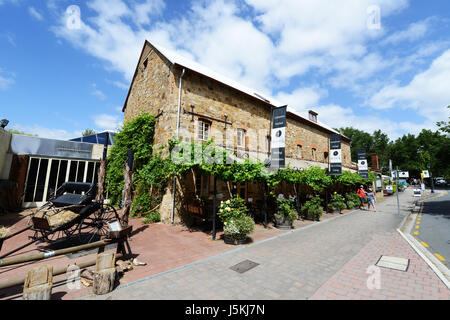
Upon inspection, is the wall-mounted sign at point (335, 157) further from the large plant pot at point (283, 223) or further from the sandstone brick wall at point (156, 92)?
the sandstone brick wall at point (156, 92)

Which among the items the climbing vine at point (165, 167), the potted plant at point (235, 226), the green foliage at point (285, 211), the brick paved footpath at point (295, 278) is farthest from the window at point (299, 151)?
the potted plant at point (235, 226)

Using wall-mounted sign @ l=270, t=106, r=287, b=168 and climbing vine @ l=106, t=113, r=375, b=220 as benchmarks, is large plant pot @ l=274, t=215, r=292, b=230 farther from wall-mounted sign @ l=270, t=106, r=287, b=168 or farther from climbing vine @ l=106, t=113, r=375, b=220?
wall-mounted sign @ l=270, t=106, r=287, b=168

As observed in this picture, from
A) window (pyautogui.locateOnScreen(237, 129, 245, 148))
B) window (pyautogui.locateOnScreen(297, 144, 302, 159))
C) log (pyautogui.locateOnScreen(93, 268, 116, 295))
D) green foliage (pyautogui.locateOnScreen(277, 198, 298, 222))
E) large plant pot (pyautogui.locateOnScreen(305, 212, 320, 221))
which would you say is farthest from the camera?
window (pyautogui.locateOnScreen(297, 144, 302, 159))

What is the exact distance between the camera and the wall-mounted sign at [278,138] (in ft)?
31.2

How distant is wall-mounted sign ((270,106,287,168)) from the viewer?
9500 millimetres

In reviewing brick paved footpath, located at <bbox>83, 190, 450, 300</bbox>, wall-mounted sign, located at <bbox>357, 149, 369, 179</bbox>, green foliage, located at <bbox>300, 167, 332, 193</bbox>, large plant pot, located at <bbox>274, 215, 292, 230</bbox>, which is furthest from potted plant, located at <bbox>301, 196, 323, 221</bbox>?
wall-mounted sign, located at <bbox>357, 149, 369, 179</bbox>

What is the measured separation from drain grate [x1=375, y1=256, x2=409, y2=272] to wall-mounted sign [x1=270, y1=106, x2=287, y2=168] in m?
5.07

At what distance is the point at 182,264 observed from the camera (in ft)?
14.9

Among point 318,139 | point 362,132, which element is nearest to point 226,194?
point 318,139

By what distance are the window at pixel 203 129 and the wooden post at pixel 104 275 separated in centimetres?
688

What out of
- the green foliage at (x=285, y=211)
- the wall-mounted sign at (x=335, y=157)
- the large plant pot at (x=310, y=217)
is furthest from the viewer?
the wall-mounted sign at (x=335, y=157)

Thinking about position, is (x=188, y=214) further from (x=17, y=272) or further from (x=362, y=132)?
(x=362, y=132)

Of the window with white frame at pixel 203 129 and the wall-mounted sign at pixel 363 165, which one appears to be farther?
the wall-mounted sign at pixel 363 165
